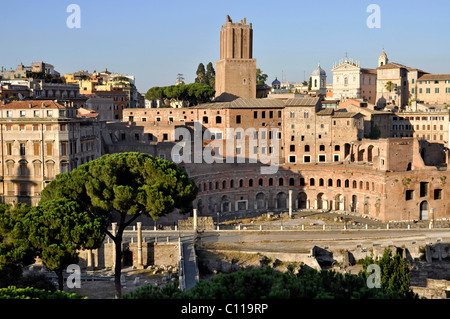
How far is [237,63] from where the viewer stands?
74.2 m

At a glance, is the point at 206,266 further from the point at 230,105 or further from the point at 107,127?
the point at 230,105

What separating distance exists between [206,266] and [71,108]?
15734mm

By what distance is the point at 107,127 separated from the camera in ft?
201

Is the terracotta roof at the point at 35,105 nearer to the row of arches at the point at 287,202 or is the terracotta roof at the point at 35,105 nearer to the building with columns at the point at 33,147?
the building with columns at the point at 33,147

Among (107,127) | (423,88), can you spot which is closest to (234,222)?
(107,127)

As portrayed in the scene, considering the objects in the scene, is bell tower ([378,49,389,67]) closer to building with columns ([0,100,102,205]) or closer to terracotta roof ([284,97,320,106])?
terracotta roof ([284,97,320,106])

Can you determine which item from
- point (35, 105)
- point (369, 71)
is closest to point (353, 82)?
point (369, 71)
